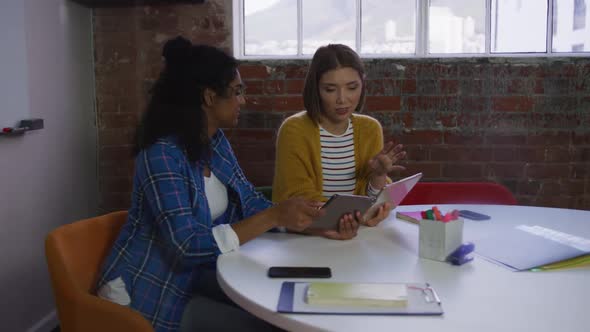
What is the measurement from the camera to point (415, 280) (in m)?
1.27

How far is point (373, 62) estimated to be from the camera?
10.1 feet

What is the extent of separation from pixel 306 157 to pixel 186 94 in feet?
2.29

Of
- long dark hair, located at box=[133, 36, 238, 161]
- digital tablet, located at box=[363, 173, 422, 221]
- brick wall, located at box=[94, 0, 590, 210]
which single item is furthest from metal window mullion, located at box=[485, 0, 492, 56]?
long dark hair, located at box=[133, 36, 238, 161]

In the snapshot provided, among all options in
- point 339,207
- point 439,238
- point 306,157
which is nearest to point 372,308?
point 439,238

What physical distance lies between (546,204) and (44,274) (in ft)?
8.78

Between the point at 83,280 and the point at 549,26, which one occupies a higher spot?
the point at 549,26

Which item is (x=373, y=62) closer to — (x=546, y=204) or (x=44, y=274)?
(x=546, y=204)

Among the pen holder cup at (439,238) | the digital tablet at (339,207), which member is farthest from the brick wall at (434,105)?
the pen holder cup at (439,238)

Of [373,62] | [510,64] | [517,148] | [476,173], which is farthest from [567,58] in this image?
[373,62]

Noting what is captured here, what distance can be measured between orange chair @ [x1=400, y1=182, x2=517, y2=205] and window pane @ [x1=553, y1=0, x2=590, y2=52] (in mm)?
1303

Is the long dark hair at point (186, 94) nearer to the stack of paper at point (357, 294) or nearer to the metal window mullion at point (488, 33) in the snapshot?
the stack of paper at point (357, 294)

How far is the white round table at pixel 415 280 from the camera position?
40.4 inches

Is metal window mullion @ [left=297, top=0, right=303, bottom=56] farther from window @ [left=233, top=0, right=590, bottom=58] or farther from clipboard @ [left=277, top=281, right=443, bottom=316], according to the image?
clipboard @ [left=277, top=281, right=443, bottom=316]

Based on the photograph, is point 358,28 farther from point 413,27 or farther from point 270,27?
point 270,27
